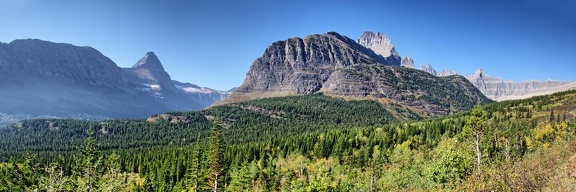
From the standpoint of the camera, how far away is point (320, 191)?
3272cm

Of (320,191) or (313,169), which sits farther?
(313,169)

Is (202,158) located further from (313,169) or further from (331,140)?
(331,140)

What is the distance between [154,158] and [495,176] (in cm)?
17345

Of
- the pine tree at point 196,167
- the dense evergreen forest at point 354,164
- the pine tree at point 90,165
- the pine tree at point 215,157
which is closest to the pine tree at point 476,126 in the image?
the dense evergreen forest at point 354,164

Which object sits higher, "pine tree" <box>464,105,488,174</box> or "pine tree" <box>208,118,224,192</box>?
"pine tree" <box>464,105,488,174</box>

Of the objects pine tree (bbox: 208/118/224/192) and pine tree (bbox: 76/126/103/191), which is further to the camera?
pine tree (bbox: 208/118/224/192)

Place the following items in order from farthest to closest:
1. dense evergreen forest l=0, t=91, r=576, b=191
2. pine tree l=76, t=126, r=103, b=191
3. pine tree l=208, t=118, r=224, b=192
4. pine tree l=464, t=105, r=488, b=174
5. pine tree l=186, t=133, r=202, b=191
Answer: pine tree l=186, t=133, r=202, b=191 < pine tree l=208, t=118, r=224, b=192 < pine tree l=76, t=126, r=103, b=191 < pine tree l=464, t=105, r=488, b=174 < dense evergreen forest l=0, t=91, r=576, b=191

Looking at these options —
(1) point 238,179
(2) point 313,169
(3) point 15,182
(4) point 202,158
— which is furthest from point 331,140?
(3) point 15,182

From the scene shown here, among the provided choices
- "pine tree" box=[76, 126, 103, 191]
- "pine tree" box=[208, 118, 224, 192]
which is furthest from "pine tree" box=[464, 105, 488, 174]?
"pine tree" box=[76, 126, 103, 191]

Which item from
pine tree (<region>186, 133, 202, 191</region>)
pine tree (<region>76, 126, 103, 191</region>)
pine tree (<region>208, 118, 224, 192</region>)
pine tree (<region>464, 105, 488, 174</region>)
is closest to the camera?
pine tree (<region>464, 105, 488, 174</region>)

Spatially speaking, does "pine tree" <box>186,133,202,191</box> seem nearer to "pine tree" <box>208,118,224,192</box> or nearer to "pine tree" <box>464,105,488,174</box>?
"pine tree" <box>208,118,224,192</box>

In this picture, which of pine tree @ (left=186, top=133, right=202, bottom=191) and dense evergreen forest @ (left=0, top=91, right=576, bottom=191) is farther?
pine tree @ (left=186, top=133, right=202, bottom=191)

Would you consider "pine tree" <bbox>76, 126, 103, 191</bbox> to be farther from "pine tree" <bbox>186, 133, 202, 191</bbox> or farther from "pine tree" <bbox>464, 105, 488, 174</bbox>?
"pine tree" <bbox>464, 105, 488, 174</bbox>

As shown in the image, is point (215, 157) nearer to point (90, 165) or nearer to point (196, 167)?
point (196, 167)
